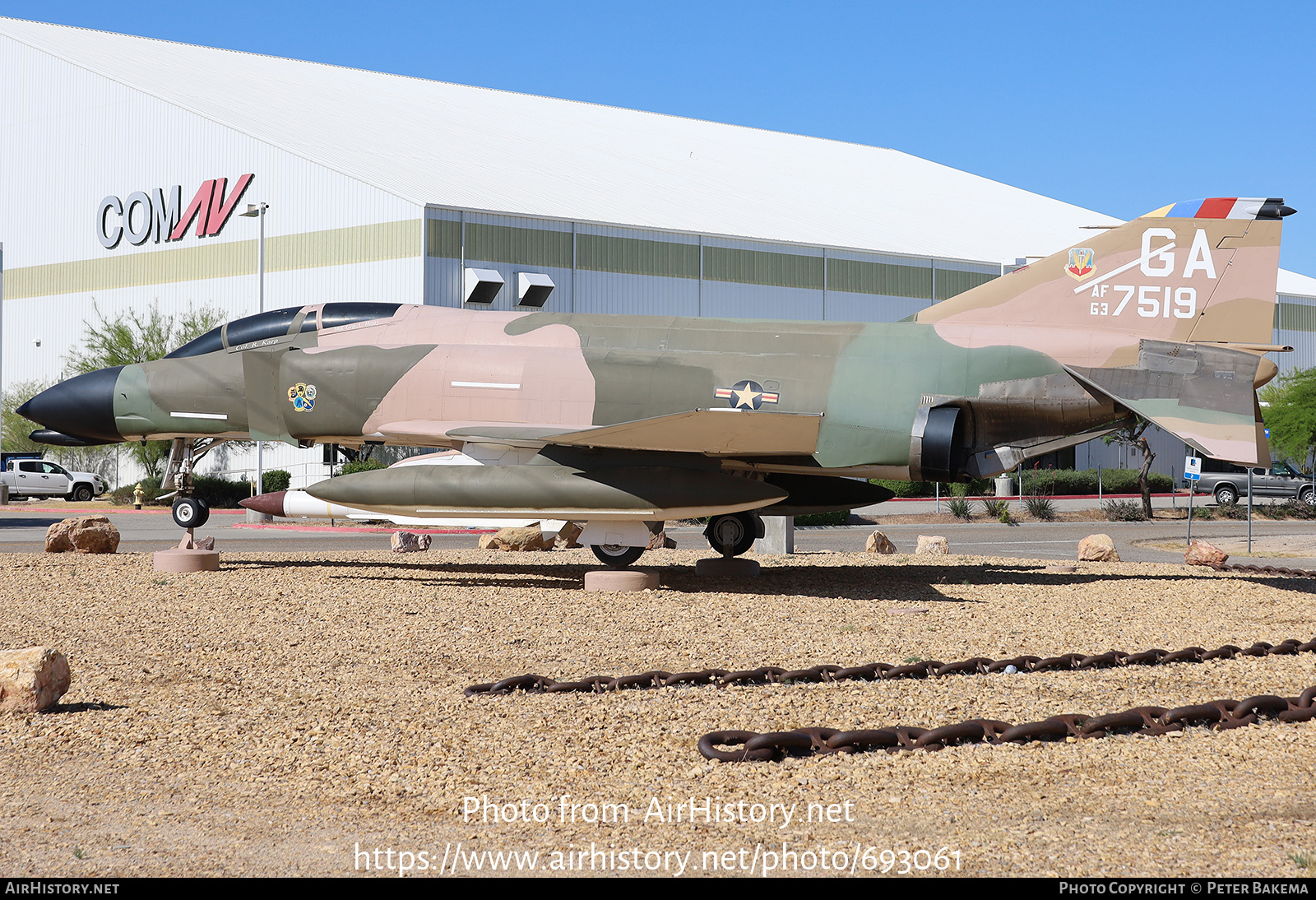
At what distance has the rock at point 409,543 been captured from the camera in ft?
64.7

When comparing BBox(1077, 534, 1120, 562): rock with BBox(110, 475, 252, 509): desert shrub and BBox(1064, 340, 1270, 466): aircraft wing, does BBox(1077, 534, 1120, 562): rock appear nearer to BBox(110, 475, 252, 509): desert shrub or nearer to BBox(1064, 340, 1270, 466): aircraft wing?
BBox(1064, 340, 1270, 466): aircraft wing

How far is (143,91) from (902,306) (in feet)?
109

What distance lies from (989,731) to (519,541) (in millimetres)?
13807

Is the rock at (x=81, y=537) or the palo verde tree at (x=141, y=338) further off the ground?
the palo verde tree at (x=141, y=338)

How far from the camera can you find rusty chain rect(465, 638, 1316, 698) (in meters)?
8.25

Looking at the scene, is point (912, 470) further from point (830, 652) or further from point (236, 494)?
point (236, 494)

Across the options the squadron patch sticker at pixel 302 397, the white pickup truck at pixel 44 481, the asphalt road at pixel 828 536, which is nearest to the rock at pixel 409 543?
the asphalt road at pixel 828 536

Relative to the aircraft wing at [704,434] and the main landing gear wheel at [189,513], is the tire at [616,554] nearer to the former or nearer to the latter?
the aircraft wing at [704,434]

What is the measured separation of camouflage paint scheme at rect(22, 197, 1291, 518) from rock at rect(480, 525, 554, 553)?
17.0ft

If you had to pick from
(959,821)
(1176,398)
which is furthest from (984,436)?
(959,821)

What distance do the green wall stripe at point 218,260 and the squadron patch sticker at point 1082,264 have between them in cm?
2821

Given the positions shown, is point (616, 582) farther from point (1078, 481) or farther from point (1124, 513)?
point (1078, 481)

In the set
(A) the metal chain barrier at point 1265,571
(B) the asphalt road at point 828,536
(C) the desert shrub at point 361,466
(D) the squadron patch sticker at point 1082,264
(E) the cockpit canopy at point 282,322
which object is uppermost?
(D) the squadron patch sticker at point 1082,264

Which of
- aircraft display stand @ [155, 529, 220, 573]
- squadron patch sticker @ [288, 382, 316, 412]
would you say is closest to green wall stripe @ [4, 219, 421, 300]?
squadron patch sticker @ [288, 382, 316, 412]
